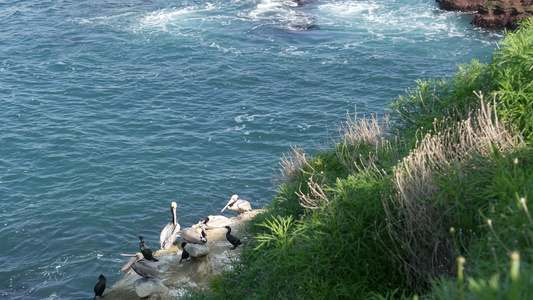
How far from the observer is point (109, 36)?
39250mm

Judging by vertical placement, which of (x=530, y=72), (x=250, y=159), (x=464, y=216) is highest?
(x=530, y=72)

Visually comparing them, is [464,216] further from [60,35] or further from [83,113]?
[60,35]

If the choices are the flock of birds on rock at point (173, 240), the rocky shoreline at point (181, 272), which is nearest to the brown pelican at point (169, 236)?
the flock of birds on rock at point (173, 240)

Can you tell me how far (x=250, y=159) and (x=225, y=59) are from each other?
11221mm

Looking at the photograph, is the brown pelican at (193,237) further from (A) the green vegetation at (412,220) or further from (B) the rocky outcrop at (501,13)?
(B) the rocky outcrop at (501,13)

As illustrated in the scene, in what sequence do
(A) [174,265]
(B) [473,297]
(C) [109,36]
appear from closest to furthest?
1. (B) [473,297]
2. (A) [174,265]
3. (C) [109,36]

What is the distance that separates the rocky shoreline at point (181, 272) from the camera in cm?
1496

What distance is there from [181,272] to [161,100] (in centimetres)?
1623

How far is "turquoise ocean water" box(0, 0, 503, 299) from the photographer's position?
21.5 meters

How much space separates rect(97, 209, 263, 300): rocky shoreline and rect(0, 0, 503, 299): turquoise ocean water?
2.35 meters

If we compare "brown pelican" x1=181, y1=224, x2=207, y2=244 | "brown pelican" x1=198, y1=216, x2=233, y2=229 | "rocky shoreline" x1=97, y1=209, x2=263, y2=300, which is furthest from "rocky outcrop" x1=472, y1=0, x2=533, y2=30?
"brown pelican" x1=181, y1=224, x2=207, y2=244

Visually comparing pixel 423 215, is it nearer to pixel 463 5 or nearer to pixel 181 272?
pixel 181 272

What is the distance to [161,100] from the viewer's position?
30.7 metres

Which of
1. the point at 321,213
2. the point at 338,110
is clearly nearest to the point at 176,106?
the point at 338,110
